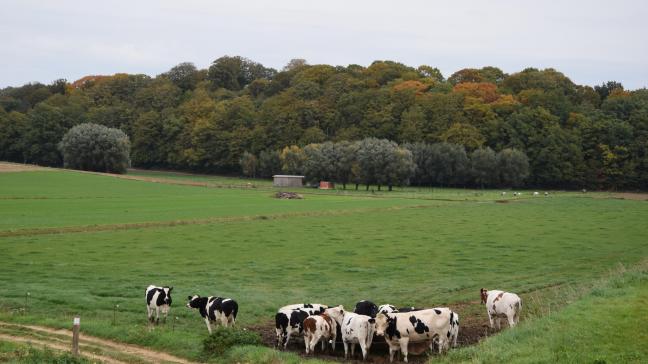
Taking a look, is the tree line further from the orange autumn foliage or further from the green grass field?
the green grass field

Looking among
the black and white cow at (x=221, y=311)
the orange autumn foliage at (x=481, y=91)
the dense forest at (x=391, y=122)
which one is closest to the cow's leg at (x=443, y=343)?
the black and white cow at (x=221, y=311)

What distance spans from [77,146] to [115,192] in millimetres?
48899

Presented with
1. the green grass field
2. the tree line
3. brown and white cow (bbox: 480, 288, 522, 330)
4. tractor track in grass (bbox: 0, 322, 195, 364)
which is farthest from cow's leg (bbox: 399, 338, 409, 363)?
the tree line

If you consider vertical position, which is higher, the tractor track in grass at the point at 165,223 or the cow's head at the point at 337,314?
the cow's head at the point at 337,314

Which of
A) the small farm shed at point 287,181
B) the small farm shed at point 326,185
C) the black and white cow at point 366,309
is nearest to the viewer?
the black and white cow at point 366,309

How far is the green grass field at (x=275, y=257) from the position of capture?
2495cm

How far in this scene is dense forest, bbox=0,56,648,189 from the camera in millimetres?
147125

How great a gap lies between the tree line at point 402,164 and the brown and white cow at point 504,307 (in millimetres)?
103425

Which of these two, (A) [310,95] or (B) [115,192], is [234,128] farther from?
(B) [115,192]

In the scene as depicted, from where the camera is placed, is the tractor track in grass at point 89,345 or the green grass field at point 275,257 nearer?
the tractor track in grass at point 89,345

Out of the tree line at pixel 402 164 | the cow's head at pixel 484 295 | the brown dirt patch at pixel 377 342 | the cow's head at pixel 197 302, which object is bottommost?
the brown dirt patch at pixel 377 342

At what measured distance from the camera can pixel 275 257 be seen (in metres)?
41.7

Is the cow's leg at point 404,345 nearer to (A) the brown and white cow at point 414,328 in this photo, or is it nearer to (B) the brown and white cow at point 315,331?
(A) the brown and white cow at point 414,328

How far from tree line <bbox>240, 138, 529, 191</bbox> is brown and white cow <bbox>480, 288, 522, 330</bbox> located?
103 metres
